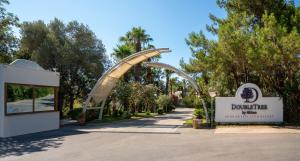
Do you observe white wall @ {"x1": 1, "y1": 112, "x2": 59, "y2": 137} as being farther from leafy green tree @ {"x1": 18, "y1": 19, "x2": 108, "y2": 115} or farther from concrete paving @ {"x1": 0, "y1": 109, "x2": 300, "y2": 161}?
leafy green tree @ {"x1": 18, "y1": 19, "x2": 108, "y2": 115}

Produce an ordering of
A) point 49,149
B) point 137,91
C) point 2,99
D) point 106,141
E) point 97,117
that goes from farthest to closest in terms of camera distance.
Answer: point 137,91
point 97,117
point 2,99
point 106,141
point 49,149

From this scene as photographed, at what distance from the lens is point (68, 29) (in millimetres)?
32312

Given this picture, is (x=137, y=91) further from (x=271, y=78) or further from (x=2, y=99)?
(x=2, y=99)

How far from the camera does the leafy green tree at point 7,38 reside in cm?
2766

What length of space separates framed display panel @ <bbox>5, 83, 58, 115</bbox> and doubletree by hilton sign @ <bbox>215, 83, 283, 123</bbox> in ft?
32.8

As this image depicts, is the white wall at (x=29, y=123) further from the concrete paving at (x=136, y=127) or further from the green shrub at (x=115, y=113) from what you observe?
the green shrub at (x=115, y=113)

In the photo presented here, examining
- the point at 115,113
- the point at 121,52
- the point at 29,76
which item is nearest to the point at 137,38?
the point at 121,52

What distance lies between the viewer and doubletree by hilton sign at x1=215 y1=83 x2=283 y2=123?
22484mm

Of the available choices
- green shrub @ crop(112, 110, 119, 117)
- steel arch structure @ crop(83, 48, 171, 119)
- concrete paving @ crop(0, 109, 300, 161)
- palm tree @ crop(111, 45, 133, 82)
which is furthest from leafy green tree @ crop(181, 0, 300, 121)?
palm tree @ crop(111, 45, 133, 82)

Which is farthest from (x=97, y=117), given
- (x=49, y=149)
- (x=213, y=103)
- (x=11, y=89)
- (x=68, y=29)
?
(x=49, y=149)

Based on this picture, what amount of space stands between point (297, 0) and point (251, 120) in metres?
8.80

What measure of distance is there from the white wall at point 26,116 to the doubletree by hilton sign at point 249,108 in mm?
9944

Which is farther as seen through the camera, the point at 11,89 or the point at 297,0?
the point at 297,0

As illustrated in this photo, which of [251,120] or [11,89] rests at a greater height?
[11,89]
